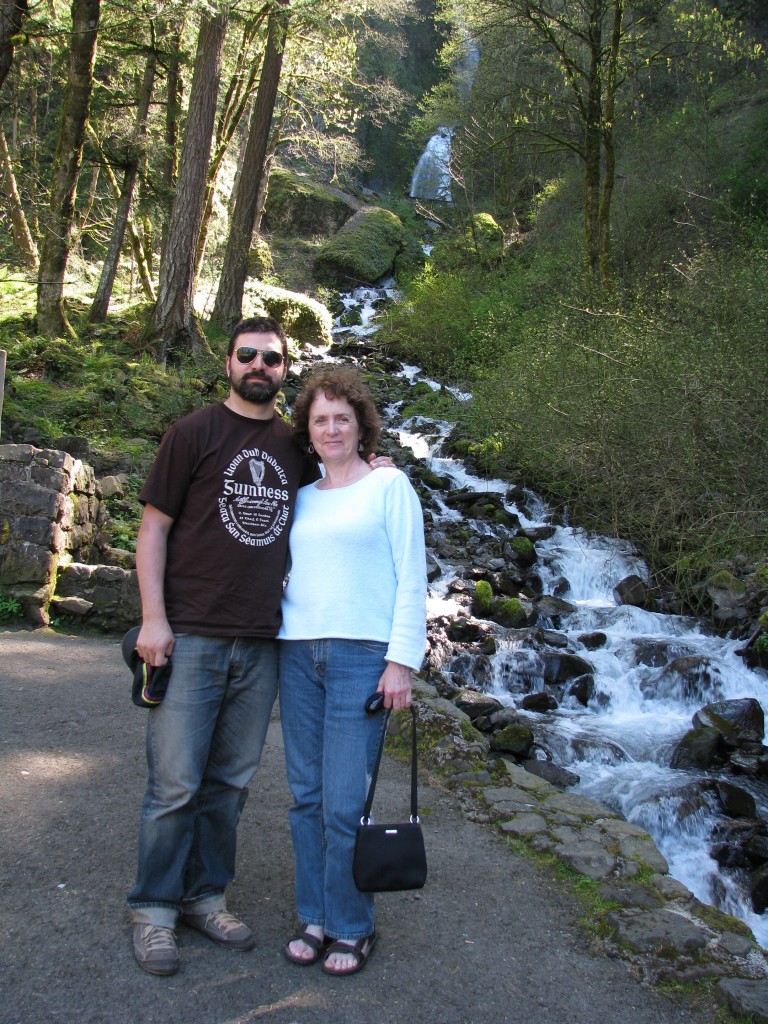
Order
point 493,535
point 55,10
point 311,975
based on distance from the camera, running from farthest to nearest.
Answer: point 55,10, point 493,535, point 311,975

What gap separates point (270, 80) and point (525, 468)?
9.64m

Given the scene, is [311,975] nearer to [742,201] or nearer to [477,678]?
[477,678]

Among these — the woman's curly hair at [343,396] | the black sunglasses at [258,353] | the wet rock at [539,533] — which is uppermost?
the black sunglasses at [258,353]

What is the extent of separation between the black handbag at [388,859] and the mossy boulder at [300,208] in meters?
32.6

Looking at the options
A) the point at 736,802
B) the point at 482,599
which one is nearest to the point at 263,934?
the point at 736,802

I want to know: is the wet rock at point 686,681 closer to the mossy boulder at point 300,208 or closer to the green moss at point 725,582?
the green moss at point 725,582

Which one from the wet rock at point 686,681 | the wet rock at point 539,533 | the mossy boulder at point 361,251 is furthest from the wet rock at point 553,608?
the mossy boulder at point 361,251

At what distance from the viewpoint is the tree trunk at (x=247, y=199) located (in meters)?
17.1

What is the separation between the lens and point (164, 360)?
1402 cm

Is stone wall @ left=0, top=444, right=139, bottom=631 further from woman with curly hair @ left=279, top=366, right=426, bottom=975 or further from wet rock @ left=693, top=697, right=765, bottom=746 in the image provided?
wet rock @ left=693, top=697, right=765, bottom=746

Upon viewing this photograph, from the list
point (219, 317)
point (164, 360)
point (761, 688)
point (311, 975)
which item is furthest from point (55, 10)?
point (311, 975)

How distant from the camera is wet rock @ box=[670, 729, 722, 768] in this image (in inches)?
273

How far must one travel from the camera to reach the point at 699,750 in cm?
696

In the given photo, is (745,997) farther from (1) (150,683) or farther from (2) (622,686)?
(2) (622,686)
